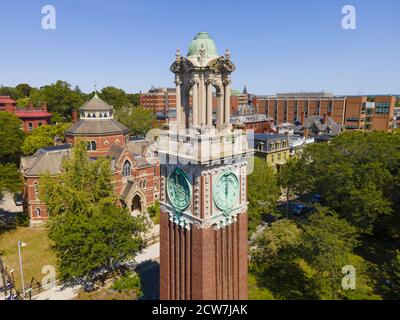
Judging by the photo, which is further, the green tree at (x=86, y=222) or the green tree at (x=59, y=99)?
the green tree at (x=59, y=99)

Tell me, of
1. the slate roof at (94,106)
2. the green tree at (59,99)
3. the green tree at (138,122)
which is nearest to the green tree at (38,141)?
the slate roof at (94,106)

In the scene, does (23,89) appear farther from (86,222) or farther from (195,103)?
(195,103)

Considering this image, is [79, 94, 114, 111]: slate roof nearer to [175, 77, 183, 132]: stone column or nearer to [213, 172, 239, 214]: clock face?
[175, 77, 183, 132]: stone column

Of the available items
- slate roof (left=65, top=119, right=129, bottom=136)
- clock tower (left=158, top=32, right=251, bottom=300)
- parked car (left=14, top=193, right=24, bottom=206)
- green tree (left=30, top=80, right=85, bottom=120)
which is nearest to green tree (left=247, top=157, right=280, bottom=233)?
clock tower (left=158, top=32, right=251, bottom=300)

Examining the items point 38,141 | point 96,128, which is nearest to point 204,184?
point 96,128

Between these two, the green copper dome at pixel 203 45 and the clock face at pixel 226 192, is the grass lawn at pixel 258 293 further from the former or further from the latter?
the green copper dome at pixel 203 45

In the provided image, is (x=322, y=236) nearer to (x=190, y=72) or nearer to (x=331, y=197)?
(x=331, y=197)
